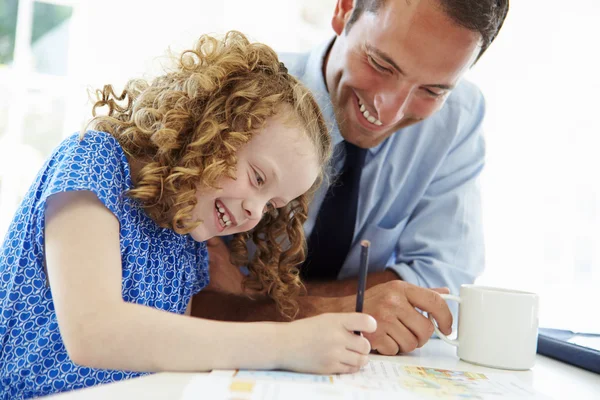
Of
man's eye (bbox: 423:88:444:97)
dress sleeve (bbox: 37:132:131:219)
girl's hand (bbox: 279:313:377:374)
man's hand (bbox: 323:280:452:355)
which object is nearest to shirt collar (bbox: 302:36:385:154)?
man's eye (bbox: 423:88:444:97)

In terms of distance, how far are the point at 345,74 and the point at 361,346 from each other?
31.8 inches

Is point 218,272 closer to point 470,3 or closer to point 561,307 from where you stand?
point 470,3

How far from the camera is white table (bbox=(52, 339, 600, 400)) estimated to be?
67cm

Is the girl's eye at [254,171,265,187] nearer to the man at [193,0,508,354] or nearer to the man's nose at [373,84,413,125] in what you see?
the man at [193,0,508,354]

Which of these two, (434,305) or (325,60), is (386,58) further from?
(434,305)

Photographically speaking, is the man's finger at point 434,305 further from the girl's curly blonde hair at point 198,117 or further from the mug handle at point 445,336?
the girl's curly blonde hair at point 198,117

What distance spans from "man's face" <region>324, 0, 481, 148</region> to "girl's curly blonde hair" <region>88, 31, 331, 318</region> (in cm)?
24

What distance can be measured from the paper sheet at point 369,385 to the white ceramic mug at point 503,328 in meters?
0.08

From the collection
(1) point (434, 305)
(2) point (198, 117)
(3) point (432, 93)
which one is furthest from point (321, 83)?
(1) point (434, 305)

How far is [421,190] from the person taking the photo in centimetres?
165

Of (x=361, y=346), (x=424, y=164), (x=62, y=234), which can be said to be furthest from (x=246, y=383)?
(x=424, y=164)

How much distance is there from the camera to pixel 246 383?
0.71 meters

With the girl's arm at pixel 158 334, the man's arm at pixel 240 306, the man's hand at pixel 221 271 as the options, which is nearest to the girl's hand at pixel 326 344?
the girl's arm at pixel 158 334

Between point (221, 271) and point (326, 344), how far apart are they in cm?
64
